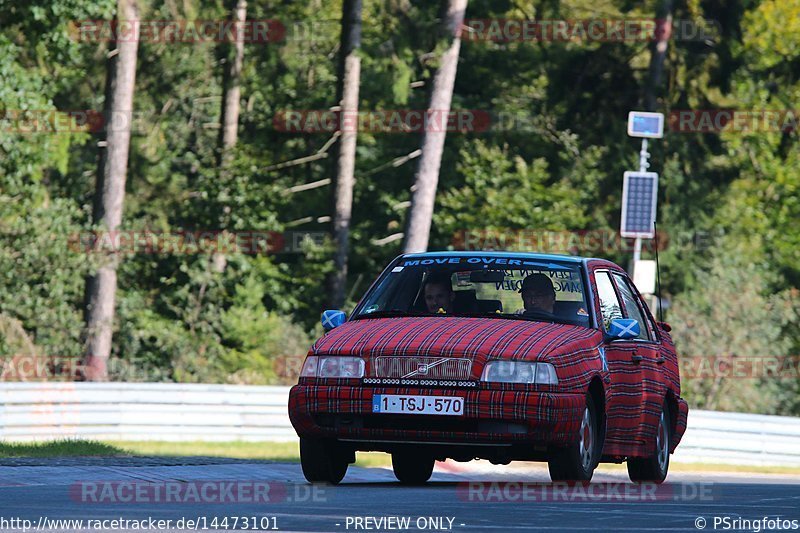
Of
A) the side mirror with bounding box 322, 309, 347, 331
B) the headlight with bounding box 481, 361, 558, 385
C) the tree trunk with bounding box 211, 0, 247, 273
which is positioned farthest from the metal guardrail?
the tree trunk with bounding box 211, 0, 247, 273

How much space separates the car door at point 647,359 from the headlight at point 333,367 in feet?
8.79

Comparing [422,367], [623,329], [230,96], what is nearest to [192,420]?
[623,329]

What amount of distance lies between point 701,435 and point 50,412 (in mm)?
9499

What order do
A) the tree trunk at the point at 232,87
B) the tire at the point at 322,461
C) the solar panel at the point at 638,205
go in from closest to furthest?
the tire at the point at 322,461
the solar panel at the point at 638,205
the tree trunk at the point at 232,87

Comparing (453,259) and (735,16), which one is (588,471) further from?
(735,16)

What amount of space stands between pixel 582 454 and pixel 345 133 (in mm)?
30485

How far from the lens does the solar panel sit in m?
27.6

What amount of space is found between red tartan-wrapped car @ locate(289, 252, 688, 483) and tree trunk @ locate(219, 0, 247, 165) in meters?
30.0

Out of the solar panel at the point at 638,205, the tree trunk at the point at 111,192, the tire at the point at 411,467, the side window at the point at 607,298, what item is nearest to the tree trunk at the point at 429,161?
the tree trunk at the point at 111,192

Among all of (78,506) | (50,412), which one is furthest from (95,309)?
(78,506)

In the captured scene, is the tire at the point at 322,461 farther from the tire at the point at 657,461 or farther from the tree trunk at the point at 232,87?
→ the tree trunk at the point at 232,87

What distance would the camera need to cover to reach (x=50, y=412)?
71.4 ft

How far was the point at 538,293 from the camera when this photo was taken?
12.3 meters

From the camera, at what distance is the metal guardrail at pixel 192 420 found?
2152 cm
